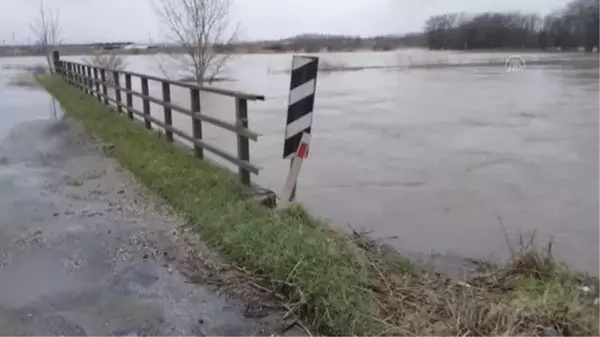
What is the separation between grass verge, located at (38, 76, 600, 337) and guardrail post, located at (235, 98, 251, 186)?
133mm

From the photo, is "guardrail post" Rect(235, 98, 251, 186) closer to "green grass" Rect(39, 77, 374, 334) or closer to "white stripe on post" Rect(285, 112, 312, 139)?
"green grass" Rect(39, 77, 374, 334)

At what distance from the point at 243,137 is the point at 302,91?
3.22 feet

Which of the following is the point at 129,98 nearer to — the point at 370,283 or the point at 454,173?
the point at 454,173

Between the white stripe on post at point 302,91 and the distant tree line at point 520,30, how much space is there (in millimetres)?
99738

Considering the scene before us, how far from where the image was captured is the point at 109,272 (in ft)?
14.1

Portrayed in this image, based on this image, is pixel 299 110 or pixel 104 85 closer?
pixel 299 110

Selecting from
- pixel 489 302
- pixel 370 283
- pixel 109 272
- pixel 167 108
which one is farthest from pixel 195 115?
pixel 489 302

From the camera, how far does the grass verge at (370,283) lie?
3373 millimetres

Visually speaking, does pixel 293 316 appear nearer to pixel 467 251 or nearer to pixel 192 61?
pixel 467 251

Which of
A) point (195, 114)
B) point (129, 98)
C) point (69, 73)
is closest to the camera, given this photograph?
point (195, 114)

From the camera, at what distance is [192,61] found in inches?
1860

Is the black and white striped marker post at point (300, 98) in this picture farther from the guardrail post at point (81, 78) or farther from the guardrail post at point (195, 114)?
the guardrail post at point (81, 78)

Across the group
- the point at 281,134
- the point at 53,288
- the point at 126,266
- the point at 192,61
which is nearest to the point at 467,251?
the point at 126,266

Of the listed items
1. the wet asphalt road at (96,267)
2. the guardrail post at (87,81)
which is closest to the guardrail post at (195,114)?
the wet asphalt road at (96,267)
